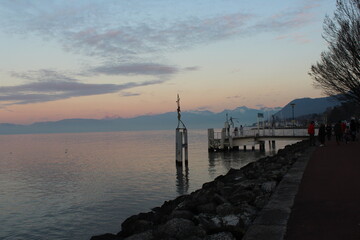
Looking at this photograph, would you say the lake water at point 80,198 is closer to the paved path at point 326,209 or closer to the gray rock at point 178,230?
the gray rock at point 178,230

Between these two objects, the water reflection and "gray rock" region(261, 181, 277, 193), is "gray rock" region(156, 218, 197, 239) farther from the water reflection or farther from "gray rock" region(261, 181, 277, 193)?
the water reflection

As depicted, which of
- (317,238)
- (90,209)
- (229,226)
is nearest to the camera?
(317,238)

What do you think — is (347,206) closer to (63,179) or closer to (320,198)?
(320,198)

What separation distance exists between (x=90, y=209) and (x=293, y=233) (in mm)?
12335

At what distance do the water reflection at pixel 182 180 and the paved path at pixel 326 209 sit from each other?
1077cm

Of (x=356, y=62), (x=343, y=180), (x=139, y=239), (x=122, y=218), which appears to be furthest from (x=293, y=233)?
(x=356, y=62)

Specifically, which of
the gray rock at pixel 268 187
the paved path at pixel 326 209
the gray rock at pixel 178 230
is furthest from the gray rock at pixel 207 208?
the paved path at pixel 326 209

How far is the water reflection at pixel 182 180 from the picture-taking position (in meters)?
20.3

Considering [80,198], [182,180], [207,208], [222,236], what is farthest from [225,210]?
[182,180]

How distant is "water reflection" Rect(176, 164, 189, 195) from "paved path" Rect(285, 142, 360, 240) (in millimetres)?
10766

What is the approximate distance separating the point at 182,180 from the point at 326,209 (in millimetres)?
18466

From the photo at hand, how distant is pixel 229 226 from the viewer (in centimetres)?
595

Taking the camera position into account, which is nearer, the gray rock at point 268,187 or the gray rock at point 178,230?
the gray rock at point 178,230

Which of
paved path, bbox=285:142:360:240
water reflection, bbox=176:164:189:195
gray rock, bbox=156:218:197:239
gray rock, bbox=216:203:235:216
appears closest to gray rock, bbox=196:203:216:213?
gray rock, bbox=216:203:235:216
